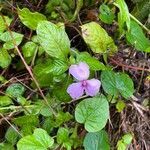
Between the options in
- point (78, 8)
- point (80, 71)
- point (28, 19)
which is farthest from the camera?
point (78, 8)

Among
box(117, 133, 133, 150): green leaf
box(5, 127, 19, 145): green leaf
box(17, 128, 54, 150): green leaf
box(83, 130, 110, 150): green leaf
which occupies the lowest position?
box(117, 133, 133, 150): green leaf

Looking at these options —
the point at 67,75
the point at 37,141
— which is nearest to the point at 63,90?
the point at 67,75

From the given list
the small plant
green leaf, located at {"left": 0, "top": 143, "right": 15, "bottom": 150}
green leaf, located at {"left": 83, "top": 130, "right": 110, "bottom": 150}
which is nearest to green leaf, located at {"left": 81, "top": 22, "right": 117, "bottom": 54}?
the small plant

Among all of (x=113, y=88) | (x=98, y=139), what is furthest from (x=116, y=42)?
(x=98, y=139)

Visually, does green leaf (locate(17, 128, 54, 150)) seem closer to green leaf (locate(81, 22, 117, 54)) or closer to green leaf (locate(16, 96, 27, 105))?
green leaf (locate(16, 96, 27, 105))

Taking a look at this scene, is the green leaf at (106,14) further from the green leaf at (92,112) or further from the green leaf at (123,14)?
the green leaf at (92,112)

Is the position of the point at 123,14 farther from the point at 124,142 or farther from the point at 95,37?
the point at 124,142

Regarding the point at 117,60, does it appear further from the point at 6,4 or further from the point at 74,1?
the point at 6,4
